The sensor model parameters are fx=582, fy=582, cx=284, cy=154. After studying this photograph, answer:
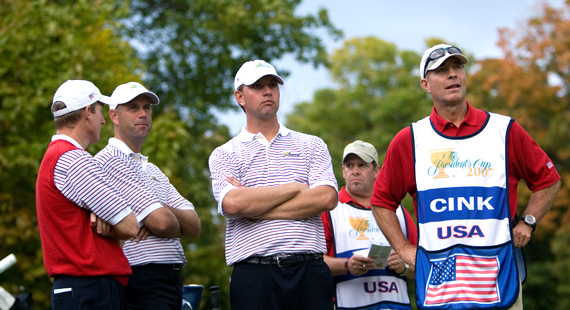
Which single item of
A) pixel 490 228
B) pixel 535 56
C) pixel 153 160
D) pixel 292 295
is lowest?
pixel 292 295

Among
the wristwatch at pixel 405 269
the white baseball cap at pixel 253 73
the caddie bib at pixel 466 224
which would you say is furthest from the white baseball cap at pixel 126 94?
the wristwatch at pixel 405 269

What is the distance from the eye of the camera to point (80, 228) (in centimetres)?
335

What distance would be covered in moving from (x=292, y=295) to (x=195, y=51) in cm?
1143

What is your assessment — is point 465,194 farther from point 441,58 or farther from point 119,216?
point 119,216

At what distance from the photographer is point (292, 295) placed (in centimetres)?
354

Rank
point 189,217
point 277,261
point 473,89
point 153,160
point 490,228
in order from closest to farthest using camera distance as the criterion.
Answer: point 490,228, point 277,261, point 189,217, point 153,160, point 473,89

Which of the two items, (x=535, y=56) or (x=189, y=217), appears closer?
(x=189, y=217)

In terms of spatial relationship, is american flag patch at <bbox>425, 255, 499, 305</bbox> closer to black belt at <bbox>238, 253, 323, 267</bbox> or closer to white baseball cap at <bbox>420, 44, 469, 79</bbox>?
black belt at <bbox>238, 253, 323, 267</bbox>

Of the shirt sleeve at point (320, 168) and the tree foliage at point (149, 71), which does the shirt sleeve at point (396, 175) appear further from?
the tree foliage at point (149, 71)

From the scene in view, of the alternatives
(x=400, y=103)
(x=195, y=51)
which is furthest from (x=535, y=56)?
(x=195, y=51)

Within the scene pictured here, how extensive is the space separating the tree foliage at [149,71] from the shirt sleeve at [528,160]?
5.41 m

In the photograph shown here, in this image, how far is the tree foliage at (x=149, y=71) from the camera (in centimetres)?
841

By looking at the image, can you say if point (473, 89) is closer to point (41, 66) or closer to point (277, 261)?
point (41, 66)

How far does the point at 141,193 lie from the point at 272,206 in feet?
2.90
